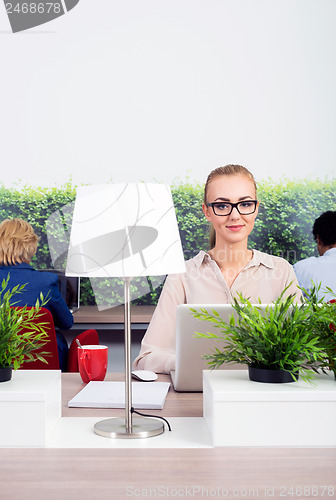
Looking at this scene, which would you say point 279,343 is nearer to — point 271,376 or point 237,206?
point 271,376

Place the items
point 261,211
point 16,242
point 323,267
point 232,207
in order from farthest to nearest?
point 261,211, point 323,267, point 16,242, point 232,207

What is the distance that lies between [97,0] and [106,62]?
596 millimetres

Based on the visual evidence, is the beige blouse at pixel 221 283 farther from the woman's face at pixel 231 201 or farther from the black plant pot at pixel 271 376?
the black plant pot at pixel 271 376

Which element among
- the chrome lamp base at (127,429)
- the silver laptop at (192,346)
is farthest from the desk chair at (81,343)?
the chrome lamp base at (127,429)

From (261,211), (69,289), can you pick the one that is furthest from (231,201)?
(261,211)

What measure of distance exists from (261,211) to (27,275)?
3.04 metres

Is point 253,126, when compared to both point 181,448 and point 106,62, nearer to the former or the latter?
point 106,62

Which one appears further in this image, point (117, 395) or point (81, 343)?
point (81, 343)

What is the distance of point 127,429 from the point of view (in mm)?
1171

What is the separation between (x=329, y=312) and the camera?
1.19m

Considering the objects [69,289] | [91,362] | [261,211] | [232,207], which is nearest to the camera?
[91,362]

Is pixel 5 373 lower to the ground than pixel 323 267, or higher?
lower

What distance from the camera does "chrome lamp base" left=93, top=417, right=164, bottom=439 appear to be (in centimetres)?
116

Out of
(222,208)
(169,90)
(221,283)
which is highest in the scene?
(169,90)
